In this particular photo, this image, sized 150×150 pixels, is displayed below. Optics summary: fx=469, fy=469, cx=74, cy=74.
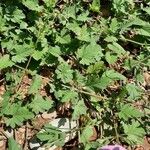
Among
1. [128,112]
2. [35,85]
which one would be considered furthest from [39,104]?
[128,112]

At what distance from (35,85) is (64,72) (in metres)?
0.20

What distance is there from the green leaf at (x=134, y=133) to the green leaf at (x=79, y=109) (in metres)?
0.27

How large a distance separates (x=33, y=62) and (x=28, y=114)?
0.35 metres

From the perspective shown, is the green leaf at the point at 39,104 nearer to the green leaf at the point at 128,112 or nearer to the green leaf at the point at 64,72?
the green leaf at the point at 64,72

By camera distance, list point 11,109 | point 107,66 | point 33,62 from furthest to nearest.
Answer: point 107,66 → point 33,62 → point 11,109

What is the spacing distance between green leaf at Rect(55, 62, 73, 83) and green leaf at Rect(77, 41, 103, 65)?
0.35 ft

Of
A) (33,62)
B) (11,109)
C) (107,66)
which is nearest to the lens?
(11,109)

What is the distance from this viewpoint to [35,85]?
275cm

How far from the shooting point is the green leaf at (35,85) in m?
2.74

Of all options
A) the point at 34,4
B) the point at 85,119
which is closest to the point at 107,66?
the point at 85,119

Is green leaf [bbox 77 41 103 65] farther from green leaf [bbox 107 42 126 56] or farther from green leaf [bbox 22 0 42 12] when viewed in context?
green leaf [bbox 22 0 42 12]

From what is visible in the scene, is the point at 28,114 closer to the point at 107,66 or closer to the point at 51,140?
the point at 51,140

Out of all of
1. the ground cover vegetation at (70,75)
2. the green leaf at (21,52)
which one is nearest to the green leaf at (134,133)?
the ground cover vegetation at (70,75)

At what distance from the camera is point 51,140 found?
2.70 m
